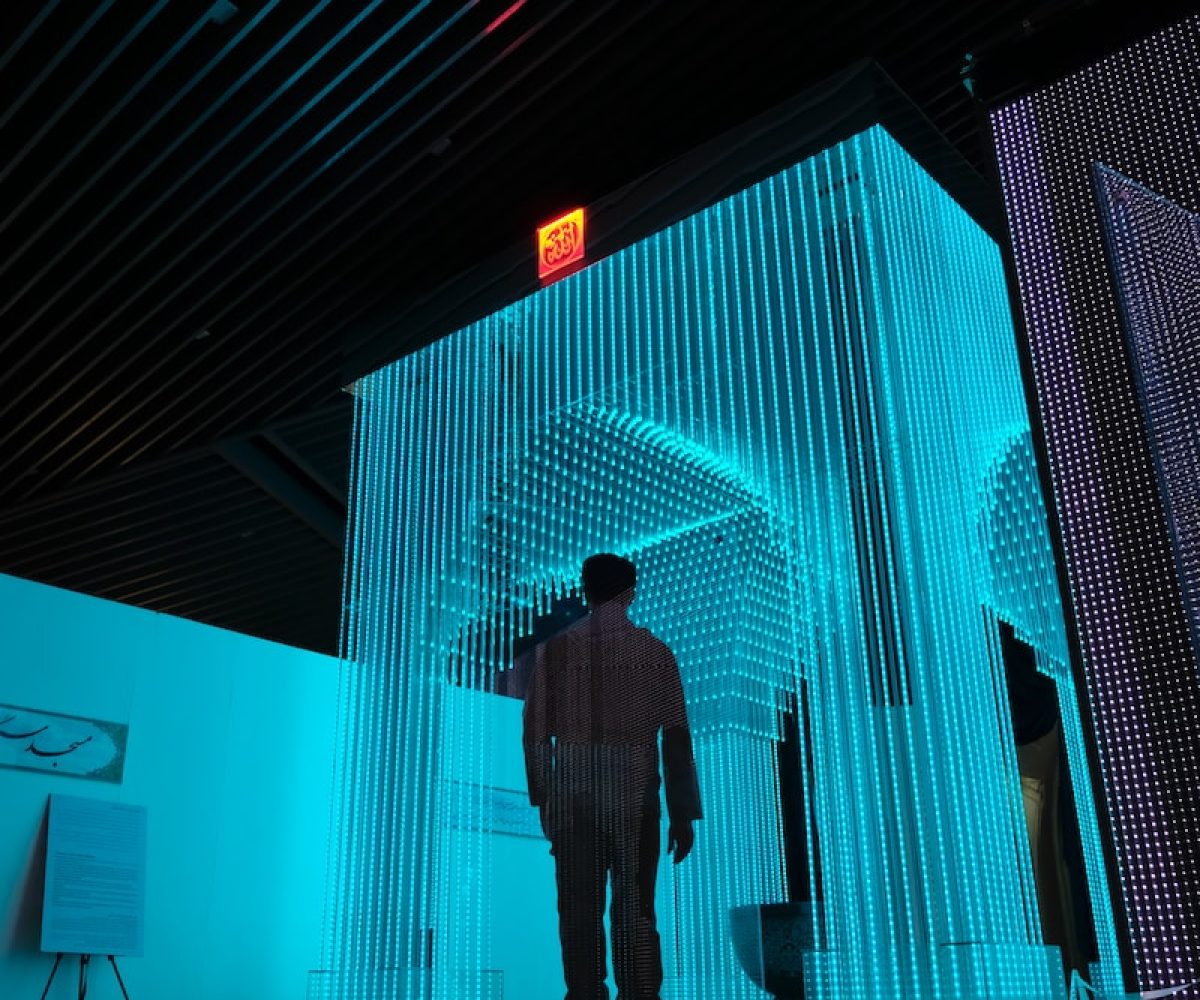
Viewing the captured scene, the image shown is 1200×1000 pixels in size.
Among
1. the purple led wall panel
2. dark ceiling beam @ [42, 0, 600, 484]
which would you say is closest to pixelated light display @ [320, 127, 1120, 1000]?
dark ceiling beam @ [42, 0, 600, 484]

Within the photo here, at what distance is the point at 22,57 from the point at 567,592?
292 cm

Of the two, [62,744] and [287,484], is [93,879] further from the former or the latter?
[287,484]

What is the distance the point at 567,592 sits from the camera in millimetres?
4938

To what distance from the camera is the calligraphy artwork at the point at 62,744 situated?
16.6 ft

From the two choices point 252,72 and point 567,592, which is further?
point 567,592

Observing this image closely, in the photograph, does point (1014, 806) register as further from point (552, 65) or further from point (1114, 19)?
point (552, 65)

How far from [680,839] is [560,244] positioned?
2.52m

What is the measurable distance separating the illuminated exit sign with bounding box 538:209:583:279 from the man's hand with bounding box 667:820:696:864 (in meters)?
2.32

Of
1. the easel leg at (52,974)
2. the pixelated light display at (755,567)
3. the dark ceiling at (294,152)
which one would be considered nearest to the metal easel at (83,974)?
the easel leg at (52,974)

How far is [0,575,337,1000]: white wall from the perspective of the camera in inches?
198

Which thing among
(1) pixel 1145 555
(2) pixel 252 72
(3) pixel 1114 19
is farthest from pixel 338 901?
(3) pixel 1114 19

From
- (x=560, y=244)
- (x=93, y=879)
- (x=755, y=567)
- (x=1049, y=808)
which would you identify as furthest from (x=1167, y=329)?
(x=93, y=879)

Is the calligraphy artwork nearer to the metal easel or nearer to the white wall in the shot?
the white wall

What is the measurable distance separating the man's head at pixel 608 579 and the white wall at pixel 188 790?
211 cm
